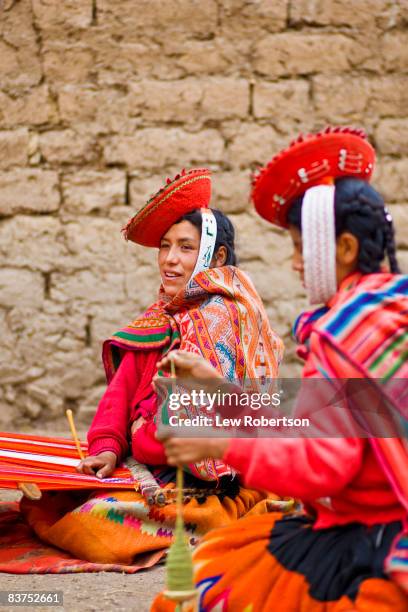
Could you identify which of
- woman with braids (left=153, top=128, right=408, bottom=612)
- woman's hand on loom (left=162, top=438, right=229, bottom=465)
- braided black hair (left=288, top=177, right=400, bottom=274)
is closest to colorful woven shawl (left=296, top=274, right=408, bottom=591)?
woman with braids (left=153, top=128, right=408, bottom=612)

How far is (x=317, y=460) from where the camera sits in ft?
6.42

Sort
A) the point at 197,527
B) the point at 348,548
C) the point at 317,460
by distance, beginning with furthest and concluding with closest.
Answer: the point at 197,527 < the point at 348,548 < the point at 317,460

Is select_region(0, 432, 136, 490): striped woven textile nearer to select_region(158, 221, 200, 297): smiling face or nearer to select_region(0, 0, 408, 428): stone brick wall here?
select_region(158, 221, 200, 297): smiling face

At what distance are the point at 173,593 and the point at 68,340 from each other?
12.8 feet

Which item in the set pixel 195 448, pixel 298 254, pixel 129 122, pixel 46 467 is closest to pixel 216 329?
pixel 46 467

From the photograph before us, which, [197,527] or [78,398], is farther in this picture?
[78,398]

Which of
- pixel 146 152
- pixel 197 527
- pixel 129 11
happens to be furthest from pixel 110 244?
pixel 197 527

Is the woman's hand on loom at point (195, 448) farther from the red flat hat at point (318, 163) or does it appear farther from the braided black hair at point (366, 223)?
the red flat hat at point (318, 163)

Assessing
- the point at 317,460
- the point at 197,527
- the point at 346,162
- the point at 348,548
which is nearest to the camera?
the point at 317,460

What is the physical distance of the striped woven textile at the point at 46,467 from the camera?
334cm

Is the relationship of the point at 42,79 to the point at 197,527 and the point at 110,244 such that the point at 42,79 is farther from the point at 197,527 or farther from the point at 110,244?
the point at 197,527

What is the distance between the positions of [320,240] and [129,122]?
3867 millimetres

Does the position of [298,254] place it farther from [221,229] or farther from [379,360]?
[221,229]

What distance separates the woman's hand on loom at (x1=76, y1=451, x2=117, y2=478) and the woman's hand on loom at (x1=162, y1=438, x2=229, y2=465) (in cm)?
161
